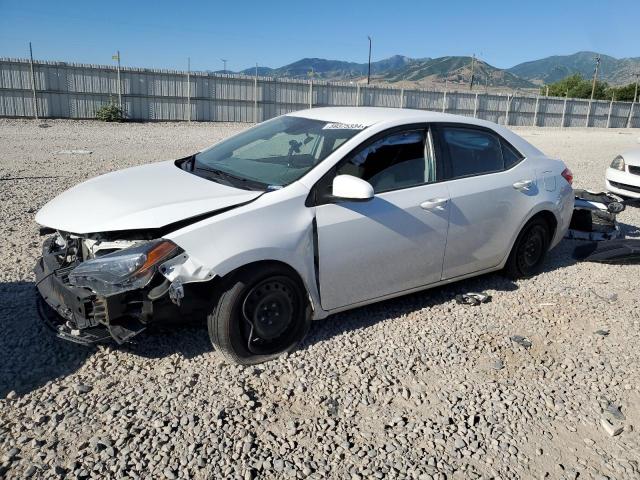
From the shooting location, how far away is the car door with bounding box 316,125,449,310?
13.6 feet

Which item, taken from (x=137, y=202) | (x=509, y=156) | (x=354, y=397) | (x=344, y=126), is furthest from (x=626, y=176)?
(x=137, y=202)

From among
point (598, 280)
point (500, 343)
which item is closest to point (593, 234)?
point (598, 280)

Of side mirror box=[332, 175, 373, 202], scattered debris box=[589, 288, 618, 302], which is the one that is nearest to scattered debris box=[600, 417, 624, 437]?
side mirror box=[332, 175, 373, 202]

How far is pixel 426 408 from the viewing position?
3611 mm

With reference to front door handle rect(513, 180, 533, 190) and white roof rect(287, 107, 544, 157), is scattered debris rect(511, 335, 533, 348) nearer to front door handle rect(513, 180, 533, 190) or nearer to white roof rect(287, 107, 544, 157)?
front door handle rect(513, 180, 533, 190)

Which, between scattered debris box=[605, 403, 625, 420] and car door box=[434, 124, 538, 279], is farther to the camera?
car door box=[434, 124, 538, 279]

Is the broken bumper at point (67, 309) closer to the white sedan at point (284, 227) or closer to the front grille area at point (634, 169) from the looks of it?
the white sedan at point (284, 227)

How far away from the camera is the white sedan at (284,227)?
140 inches

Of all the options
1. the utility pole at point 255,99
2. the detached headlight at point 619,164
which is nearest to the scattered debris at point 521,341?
the detached headlight at point 619,164

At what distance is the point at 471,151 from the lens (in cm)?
518

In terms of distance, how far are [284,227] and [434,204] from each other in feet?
4.69

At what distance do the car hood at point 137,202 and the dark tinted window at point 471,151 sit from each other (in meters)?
1.94

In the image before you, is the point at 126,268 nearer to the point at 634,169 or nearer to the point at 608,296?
the point at 608,296

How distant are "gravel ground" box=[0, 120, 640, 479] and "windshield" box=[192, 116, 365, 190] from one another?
1.24 metres
